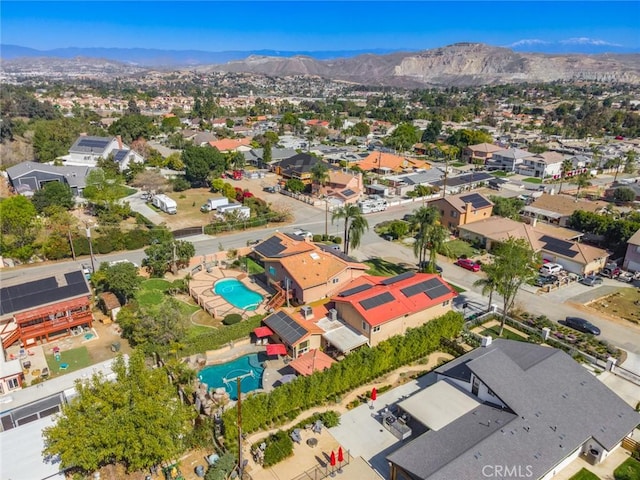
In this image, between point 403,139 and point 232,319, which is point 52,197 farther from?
point 403,139

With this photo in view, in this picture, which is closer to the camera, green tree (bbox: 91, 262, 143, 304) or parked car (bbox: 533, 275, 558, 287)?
green tree (bbox: 91, 262, 143, 304)

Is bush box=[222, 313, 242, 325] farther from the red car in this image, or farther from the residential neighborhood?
the red car

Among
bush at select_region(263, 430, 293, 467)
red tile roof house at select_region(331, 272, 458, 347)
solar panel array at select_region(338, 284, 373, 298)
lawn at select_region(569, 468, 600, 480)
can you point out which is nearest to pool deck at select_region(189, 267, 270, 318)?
solar panel array at select_region(338, 284, 373, 298)

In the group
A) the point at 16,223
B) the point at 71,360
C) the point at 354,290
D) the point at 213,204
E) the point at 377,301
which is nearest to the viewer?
the point at 71,360

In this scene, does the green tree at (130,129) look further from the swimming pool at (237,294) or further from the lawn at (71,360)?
the lawn at (71,360)

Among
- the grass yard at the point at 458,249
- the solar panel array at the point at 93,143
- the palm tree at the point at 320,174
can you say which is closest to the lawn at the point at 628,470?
the grass yard at the point at 458,249

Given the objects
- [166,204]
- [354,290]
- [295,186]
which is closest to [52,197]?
[166,204]
